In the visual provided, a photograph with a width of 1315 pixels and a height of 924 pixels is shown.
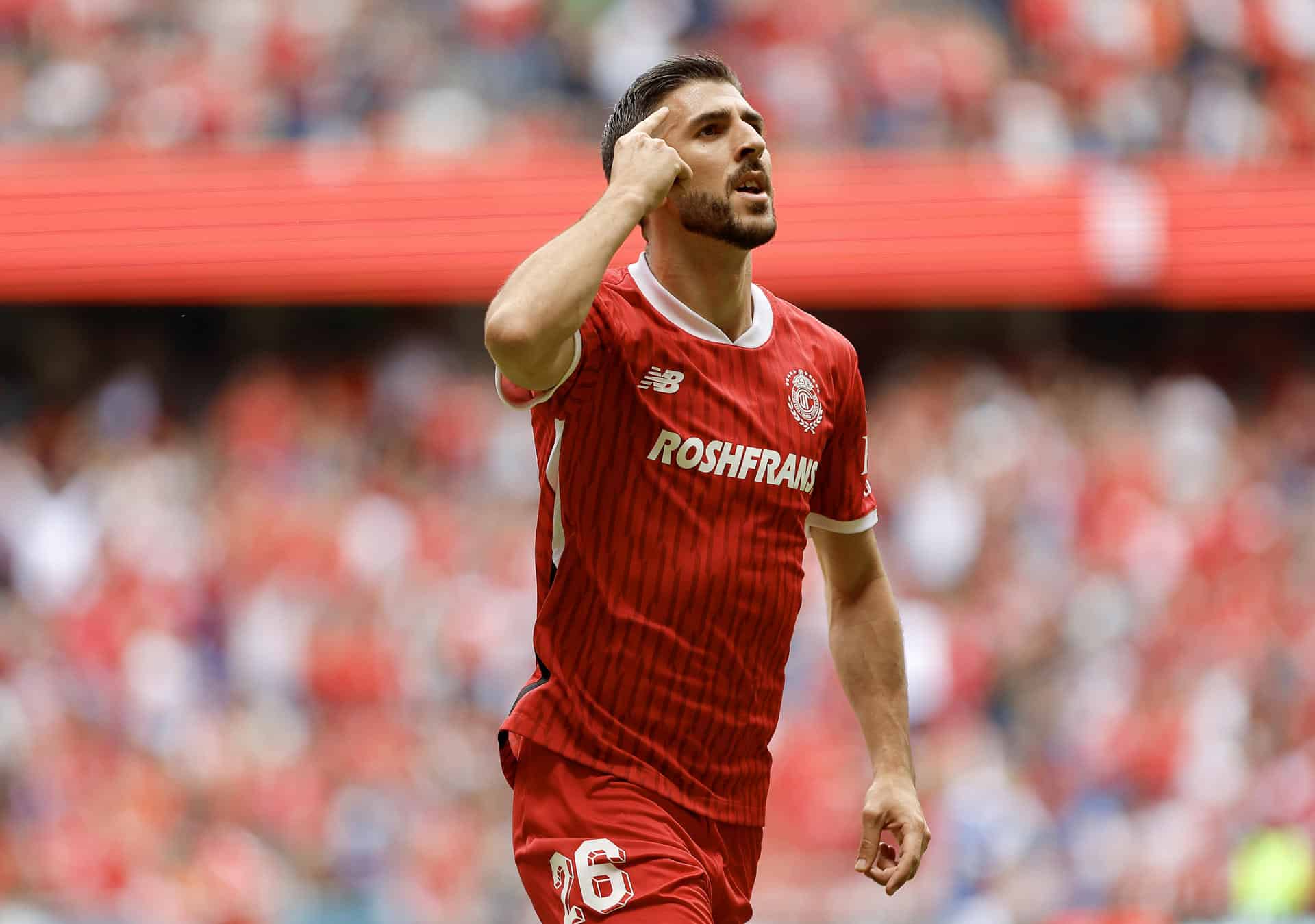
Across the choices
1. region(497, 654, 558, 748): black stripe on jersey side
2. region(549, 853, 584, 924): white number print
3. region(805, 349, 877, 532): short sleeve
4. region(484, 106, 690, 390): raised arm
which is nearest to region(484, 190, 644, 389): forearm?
region(484, 106, 690, 390): raised arm

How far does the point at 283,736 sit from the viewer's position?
9.59 metres

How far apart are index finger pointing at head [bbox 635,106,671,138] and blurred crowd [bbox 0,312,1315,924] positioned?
237 inches

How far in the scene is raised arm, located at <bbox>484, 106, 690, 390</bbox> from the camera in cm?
280

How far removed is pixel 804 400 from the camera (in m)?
3.32

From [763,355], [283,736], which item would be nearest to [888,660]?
[763,355]

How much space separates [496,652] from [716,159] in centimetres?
669

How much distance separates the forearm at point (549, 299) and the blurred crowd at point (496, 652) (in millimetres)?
6205

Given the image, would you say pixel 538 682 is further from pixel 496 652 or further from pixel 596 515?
pixel 496 652

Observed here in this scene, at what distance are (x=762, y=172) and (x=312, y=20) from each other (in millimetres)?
8934

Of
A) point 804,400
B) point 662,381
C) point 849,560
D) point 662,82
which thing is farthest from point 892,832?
point 662,82

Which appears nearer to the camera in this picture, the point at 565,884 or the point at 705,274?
the point at 565,884

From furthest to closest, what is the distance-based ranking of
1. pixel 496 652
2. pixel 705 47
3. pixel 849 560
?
pixel 705 47
pixel 496 652
pixel 849 560

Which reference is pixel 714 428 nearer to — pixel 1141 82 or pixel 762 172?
pixel 762 172

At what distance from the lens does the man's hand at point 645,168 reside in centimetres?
298
